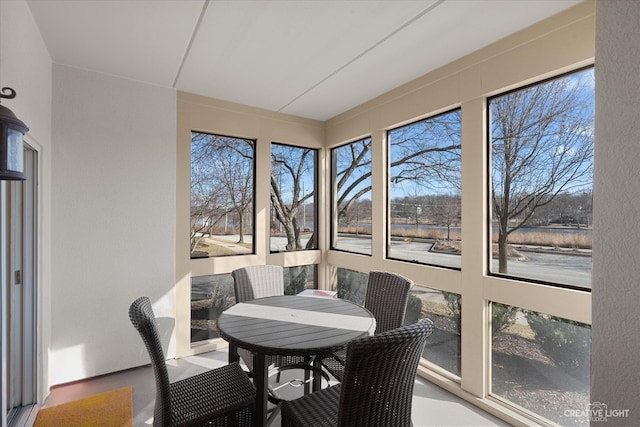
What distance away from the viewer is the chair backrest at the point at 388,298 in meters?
2.59

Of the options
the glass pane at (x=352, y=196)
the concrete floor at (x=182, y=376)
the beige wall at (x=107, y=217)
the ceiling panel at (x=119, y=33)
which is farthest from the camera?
the glass pane at (x=352, y=196)

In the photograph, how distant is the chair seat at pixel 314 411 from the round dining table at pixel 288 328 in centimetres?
17

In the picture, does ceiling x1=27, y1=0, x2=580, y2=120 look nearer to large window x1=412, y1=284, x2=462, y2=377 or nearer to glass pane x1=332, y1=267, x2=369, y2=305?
large window x1=412, y1=284, x2=462, y2=377

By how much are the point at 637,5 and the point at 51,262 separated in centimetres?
423

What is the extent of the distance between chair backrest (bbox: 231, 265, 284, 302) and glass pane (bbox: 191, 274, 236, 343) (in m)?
0.87

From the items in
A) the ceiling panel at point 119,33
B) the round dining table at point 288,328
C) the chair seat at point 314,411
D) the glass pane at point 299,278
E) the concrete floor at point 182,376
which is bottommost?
the concrete floor at point 182,376

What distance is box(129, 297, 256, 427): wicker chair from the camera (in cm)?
161

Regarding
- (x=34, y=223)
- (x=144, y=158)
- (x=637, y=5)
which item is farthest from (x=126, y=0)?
(x=637, y=5)

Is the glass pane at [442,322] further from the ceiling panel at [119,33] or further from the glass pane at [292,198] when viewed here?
the ceiling panel at [119,33]

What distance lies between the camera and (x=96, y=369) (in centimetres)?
303

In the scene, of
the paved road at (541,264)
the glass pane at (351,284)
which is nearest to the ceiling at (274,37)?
the paved road at (541,264)

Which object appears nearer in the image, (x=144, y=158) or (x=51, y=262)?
(x=51, y=262)

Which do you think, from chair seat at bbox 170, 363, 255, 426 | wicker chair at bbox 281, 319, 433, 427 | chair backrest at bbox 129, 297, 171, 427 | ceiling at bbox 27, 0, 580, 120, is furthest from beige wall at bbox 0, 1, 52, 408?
wicker chair at bbox 281, 319, 433, 427

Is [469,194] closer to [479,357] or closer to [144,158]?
[479,357]
